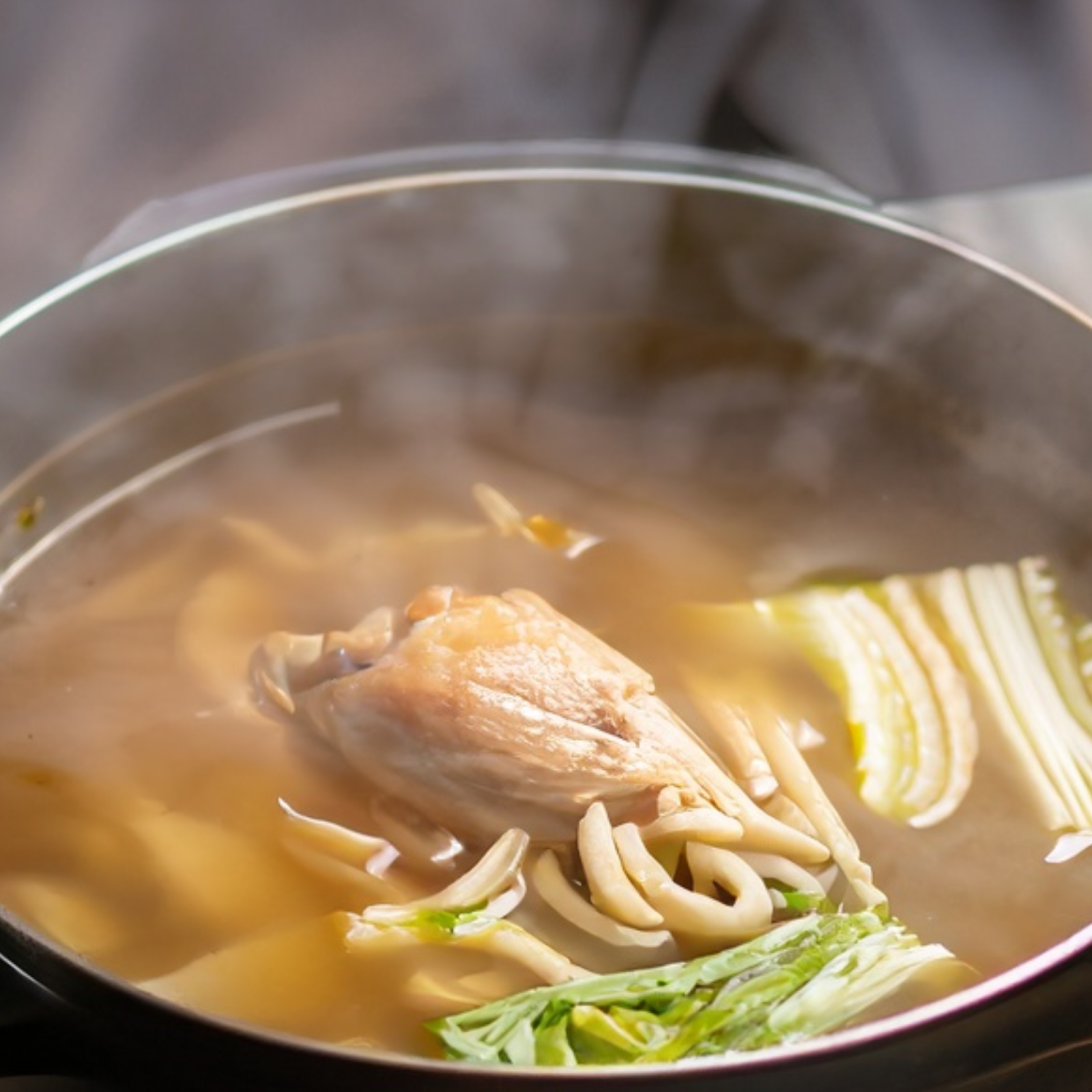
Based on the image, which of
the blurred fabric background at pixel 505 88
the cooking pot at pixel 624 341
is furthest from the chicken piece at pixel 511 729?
the blurred fabric background at pixel 505 88

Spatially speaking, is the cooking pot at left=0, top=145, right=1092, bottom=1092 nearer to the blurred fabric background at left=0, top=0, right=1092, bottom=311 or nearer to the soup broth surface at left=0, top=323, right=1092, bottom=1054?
the soup broth surface at left=0, top=323, right=1092, bottom=1054

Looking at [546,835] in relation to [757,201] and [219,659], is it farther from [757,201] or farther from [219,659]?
[757,201]

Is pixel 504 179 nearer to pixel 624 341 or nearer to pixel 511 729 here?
pixel 624 341

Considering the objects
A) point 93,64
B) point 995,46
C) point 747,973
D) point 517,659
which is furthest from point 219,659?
point 995,46

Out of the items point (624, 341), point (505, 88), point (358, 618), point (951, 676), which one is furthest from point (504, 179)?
point (505, 88)

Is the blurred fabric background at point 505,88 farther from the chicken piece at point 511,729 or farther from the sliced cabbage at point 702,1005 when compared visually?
the sliced cabbage at point 702,1005

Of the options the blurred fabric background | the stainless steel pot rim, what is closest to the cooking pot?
the stainless steel pot rim
